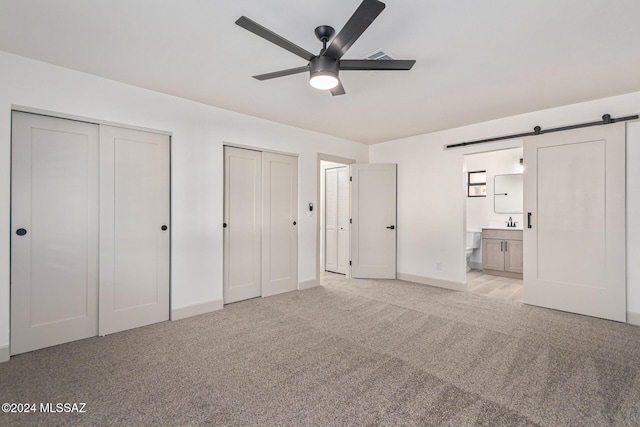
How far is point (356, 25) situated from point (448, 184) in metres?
3.82

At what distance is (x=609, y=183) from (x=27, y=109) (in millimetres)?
5963

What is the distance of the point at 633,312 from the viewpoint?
346cm

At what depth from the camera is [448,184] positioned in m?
5.00

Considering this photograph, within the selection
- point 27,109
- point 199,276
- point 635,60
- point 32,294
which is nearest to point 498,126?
point 635,60

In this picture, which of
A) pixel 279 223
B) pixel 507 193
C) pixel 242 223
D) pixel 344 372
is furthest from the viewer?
pixel 507 193

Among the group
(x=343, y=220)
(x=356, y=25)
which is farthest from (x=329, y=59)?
(x=343, y=220)

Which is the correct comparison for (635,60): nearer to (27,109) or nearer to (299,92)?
(299,92)

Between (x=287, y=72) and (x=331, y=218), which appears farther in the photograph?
(x=331, y=218)

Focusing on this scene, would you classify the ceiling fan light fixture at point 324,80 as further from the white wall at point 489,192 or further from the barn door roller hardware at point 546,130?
the white wall at point 489,192

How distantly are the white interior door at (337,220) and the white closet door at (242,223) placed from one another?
6.59 ft

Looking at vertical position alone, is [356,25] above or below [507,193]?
above

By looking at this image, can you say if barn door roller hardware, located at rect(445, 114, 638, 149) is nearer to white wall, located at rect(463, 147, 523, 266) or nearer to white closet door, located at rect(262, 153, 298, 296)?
white wall, located at rect(463, 147, 523, 266)

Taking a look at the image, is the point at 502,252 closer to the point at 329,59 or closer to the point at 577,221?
the point at 577,221

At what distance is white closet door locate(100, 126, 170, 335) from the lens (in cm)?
314
